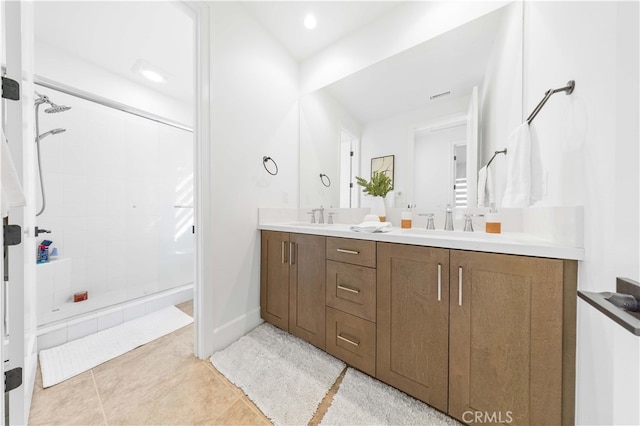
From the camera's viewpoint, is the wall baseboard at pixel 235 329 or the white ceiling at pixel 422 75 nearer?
the white ceiling at pixel 422 75

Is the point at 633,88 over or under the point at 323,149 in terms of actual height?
under

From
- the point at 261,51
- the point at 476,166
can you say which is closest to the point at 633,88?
the point at 476,166

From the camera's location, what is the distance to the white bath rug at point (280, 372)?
110 centimetres

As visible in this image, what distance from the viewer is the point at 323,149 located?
2.15m

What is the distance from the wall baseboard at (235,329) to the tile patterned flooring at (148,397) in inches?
5.9

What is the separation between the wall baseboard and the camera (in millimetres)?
1547

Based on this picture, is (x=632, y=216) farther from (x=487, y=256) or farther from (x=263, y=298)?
(x=263, y=298)

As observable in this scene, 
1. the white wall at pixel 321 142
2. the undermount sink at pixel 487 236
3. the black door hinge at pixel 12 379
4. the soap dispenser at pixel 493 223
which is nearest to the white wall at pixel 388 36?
the white wall at pixel 321 142

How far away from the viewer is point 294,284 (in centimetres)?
162

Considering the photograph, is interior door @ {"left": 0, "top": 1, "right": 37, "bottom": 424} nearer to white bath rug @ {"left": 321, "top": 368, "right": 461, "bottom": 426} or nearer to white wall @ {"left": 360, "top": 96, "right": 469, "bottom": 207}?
white bath rug @ {"left": 321, "top": 368, "right": 461, "bottom": 426}

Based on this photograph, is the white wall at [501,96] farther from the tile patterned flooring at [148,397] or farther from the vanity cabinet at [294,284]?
the tile patterned flooring at [148,397]

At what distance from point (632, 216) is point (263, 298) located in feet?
6.27

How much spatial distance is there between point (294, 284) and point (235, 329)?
562 millimetres

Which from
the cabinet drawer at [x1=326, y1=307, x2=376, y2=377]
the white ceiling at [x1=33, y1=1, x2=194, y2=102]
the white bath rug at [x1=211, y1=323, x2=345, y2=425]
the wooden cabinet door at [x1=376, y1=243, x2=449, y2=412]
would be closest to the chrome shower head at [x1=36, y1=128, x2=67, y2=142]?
the white ceiling at [x1=33, y1=1, x2=194, y2=102]
